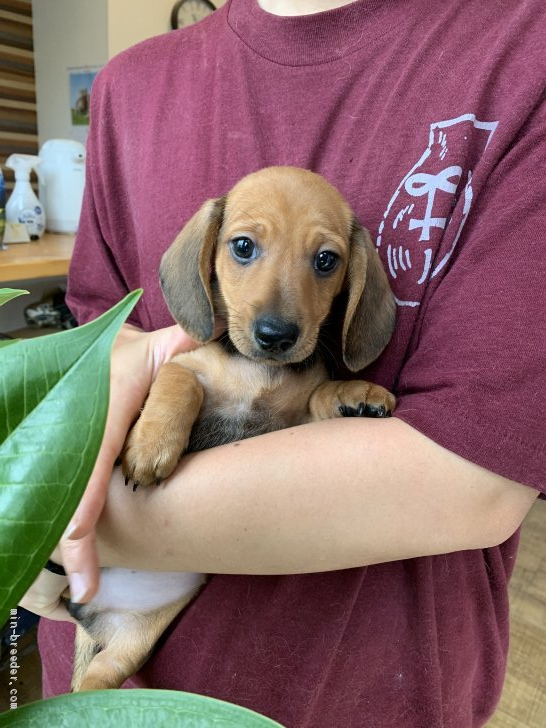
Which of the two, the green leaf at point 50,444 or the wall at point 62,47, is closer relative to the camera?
the green leaf at point 50,444

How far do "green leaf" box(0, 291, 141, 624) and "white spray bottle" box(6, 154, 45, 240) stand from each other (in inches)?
94.5

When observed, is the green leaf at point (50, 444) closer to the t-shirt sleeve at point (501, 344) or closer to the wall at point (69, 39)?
the t-shirt sleeve at point (501, 344)

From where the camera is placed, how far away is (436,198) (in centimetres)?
76

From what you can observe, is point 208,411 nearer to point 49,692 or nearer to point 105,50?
point 49,692

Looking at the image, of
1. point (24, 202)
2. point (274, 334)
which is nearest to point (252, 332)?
point (274, 334)

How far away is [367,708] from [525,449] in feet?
1.69

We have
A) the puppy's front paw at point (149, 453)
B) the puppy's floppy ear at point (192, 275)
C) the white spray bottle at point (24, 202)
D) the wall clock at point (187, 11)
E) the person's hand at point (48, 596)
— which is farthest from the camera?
the wall clock at point (187, 11)

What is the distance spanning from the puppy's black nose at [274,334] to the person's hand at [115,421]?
0.17 meters

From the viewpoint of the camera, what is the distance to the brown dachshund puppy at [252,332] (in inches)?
35.9

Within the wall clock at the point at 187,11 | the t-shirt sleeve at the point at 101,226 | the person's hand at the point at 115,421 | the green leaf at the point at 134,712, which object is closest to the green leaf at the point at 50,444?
the green leaf at the point at 134,712

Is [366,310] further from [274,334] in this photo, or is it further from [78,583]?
[78,583]

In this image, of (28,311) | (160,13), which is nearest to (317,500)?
(28,311)

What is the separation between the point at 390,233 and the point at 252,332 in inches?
10.2

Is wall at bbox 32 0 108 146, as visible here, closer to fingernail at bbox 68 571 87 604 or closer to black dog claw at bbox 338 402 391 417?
black dog claw at bbox 338 402 391 417
